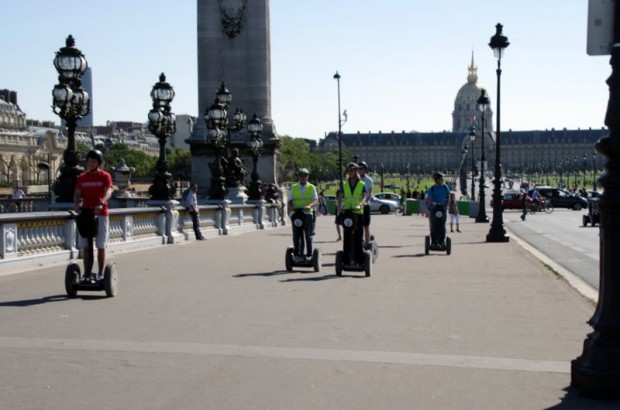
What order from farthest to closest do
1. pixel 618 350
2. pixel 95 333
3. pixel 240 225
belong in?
pixel 240 225
pixel 95 333
pixel 618 350

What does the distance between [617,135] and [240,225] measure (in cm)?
3011

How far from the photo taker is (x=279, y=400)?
281 inches

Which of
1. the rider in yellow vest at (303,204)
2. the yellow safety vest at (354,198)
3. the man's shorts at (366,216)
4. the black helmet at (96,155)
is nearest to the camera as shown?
the black helmet at (96,155)

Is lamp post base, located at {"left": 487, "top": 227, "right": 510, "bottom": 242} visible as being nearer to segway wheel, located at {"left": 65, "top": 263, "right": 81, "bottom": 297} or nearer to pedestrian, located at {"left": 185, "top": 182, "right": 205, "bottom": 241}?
pedestrian, located at {"left": 185, "top": 182, "right": 205, "bottom": 241}

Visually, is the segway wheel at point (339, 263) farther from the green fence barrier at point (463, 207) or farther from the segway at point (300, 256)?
the green fence barrier at point (463, 207)

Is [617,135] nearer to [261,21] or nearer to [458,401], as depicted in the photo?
[458,401]

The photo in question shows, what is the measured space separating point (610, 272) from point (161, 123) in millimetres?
21789

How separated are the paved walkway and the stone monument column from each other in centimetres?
3755

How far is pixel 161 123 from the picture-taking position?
27.7 meters

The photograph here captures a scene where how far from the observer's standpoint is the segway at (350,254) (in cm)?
1639

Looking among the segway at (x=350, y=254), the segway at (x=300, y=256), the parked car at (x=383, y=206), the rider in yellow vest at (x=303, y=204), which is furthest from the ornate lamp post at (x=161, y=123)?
the parked car at (x=383, y=206)

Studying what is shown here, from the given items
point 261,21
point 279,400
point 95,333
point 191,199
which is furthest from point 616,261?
point 261,21

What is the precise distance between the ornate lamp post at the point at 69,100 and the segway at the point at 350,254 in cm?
662

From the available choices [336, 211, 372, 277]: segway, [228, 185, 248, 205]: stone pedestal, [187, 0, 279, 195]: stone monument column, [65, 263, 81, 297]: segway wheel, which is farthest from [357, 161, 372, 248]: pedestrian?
[187, 0, 279, 195]: stone monument column
